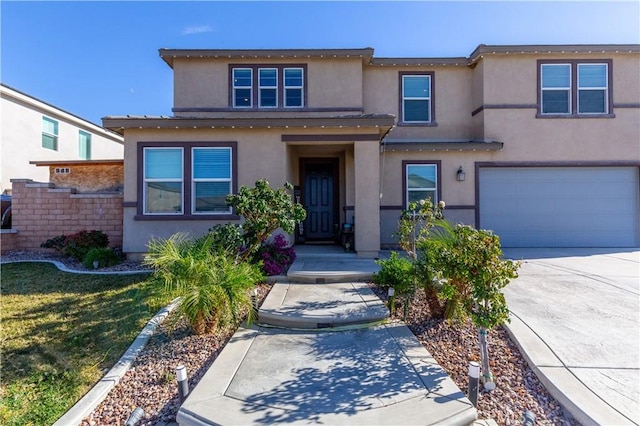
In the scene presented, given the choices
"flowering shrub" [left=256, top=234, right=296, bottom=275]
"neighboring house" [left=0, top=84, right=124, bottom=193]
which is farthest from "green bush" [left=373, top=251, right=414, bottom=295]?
"neighboring house" [left=0, top=84, right=124, bottom=193]

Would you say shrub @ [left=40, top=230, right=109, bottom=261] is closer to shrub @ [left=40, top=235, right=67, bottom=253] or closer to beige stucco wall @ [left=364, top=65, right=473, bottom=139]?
shrub @ [left=40, top=235, right=67, bottom=253]

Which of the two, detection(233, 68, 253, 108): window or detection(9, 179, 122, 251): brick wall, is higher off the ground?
detection(233, 68, 253, 108): window

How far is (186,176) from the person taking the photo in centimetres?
782

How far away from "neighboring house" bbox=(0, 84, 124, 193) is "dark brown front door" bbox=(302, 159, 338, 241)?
11.9 m

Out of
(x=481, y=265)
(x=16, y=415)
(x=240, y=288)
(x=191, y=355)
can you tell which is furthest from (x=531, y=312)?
(x=16, y=415)

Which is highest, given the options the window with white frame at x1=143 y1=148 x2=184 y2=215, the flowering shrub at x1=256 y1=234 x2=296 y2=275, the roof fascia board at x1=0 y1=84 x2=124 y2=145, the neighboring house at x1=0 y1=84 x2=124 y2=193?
the roof fascia board at x1=0 y1=84 x2=124 y2=145

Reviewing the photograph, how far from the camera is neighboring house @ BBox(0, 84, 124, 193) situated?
12.4 meters

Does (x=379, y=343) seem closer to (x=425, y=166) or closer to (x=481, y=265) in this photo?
(x=481, y=265)

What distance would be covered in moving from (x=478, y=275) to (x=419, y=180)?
22.5ft

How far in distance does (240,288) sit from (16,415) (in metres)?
2.35

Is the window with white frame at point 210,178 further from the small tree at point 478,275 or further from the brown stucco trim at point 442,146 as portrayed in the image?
the small tree at point 478,275

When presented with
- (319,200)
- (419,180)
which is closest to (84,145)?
(319,200)

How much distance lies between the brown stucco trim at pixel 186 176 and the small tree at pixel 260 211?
224 cm

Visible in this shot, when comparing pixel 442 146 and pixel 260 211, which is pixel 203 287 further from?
pixel 442 146
